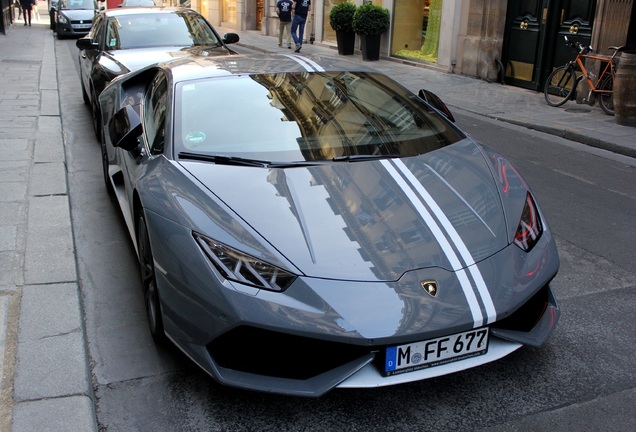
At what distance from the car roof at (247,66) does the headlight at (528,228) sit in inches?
66.3

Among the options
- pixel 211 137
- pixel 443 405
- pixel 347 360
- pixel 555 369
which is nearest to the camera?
pixel 347 360

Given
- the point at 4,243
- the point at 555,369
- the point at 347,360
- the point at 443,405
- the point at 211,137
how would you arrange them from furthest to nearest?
the point at 4,243
the point at 211,137
the point at 555,369
the point at 443,405
the point at 347,360

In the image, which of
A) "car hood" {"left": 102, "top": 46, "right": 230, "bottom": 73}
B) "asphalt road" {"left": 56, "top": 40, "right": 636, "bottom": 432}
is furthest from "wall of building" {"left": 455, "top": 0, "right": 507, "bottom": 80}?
"asphalt road" {"left": 56, "top": 40, "right": 636, "bottom": 432}

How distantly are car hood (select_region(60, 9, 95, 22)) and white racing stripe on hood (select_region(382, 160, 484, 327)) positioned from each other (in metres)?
22.2

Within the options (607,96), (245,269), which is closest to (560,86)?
(607,96)

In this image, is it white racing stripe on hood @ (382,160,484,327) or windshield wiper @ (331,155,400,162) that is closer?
white racing stripe on hood @ (382,160,484,327)

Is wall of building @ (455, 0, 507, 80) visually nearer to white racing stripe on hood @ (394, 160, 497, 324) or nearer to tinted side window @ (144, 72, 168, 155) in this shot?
tinted side window @ (144, 72, 168, 155)

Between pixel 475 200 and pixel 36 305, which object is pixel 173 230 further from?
pixel 475 200

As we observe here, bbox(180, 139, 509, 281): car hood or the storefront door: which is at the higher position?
the storefront door

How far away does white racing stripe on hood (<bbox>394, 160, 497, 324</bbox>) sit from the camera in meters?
2.71

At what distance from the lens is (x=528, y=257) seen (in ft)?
9.86

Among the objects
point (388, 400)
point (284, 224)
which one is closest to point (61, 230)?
point (284, 224)

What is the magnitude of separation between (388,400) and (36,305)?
79.7 inches

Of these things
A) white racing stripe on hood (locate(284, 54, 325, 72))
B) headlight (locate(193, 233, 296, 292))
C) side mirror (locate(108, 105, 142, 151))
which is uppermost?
white racing stripe on hood (locate(284, 54, 325, 72))
